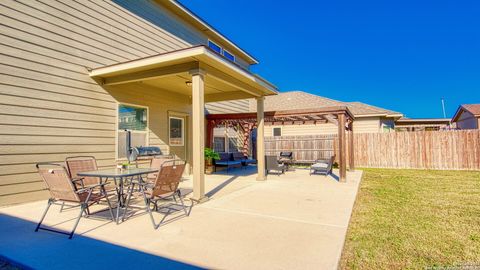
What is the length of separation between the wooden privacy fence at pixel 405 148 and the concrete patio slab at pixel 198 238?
9426mm

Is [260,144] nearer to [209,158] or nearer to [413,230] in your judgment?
[209,158]

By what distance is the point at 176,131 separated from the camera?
941 centimetres

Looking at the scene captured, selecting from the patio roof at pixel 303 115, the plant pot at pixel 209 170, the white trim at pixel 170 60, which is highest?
the white trim at pixel 170 60

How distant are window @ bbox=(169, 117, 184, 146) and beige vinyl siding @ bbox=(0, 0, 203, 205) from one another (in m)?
1.77

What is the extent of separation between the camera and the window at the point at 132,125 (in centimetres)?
714

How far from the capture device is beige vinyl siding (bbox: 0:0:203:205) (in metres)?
4.97

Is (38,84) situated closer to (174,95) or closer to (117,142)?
(117,142)

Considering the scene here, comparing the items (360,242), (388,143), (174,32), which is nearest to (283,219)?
(360,242)

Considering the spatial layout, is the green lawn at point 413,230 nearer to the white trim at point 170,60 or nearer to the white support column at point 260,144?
the white support column at point 260,144

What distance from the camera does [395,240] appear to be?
3.38m

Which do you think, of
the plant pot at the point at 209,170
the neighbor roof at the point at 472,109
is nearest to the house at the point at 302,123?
the plant pot at the point at 209,170

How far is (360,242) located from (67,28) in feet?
23.8

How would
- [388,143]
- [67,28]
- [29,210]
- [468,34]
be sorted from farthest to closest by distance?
[468,34]
[388,143]
[67,28]
[29,210]

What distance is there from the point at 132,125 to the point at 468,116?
68.6 feet
